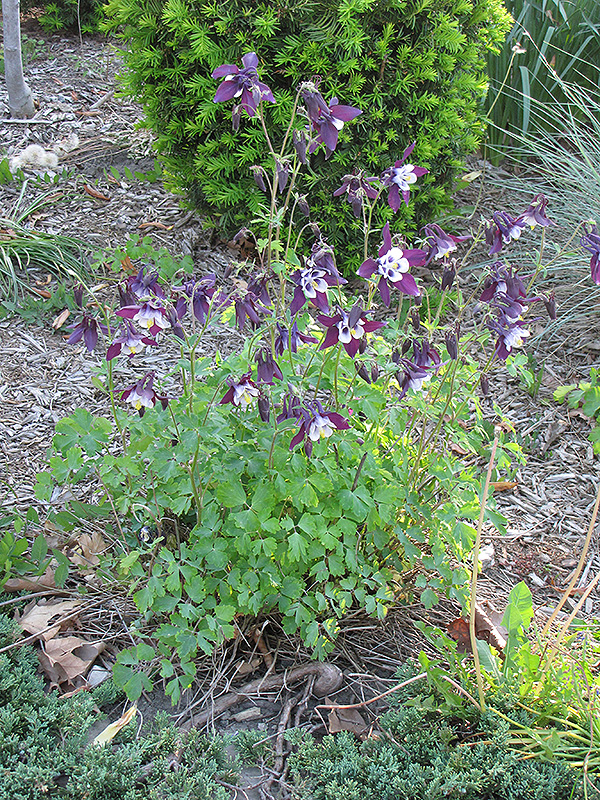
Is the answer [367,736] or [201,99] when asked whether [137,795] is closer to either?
[367,736]

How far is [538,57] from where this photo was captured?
15.8 ft

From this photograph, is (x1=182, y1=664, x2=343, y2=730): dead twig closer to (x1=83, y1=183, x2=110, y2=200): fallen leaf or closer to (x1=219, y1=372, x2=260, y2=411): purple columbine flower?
(x1=219, y1=372, x2=260, y2=411): purple columbine flower

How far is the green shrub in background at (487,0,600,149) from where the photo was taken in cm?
475

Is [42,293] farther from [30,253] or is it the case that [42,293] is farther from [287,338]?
[287,338]

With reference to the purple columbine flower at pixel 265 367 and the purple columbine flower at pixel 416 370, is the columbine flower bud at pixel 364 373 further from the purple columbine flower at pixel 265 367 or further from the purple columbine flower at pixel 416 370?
the purple columbine flower at pixel 265 367

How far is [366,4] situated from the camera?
124 inches

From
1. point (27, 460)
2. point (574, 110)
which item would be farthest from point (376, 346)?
point (574, 110)

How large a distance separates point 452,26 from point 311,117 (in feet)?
7.40

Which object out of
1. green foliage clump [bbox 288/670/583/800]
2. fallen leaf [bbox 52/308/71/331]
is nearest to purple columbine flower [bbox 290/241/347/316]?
green foliage clump [bbox 288/670/583/800]

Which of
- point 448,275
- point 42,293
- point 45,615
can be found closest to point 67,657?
point 45,615

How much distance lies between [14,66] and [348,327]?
13.3 feet

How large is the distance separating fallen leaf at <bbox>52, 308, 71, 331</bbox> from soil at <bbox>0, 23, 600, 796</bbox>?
0.03m

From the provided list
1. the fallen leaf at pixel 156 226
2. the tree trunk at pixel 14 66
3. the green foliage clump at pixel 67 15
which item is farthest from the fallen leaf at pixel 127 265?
the green foliage clump at pixel 67 15

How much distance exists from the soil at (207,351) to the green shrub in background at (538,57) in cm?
48
